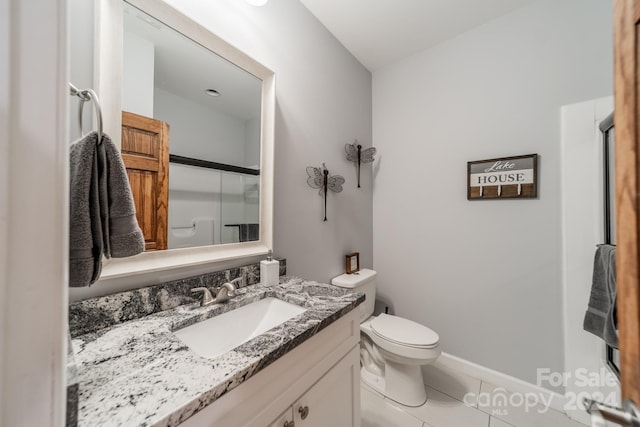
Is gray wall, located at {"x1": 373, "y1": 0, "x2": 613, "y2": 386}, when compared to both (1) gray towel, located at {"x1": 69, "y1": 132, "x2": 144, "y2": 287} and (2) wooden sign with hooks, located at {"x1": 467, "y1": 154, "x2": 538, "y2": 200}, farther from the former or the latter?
(1) gray towel, located at {"x1": 69, "y1": 132, "x2": 144, "y2": 287}

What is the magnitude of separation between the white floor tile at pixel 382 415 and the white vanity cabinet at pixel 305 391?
1.36 ft

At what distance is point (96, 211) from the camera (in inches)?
21.0

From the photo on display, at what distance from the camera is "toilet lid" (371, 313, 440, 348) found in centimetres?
136

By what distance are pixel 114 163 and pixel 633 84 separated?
1.05m

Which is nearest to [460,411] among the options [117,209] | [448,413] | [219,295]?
[448,413]

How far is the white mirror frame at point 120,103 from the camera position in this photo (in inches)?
30.3

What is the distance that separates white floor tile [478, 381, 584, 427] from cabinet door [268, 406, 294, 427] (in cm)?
137

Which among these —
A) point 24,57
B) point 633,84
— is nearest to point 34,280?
point 24,57

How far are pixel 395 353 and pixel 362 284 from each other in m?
0.49

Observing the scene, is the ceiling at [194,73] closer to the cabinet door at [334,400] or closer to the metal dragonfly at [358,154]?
the metal dragonfly at [358,154]

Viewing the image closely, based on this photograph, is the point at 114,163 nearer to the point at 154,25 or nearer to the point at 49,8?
the point at 49,8

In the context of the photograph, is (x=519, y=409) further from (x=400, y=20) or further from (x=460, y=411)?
(x=400, y=20)

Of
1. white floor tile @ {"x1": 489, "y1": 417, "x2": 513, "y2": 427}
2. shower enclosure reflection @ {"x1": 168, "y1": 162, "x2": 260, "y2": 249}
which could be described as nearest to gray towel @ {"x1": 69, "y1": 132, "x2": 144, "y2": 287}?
shower enclosure reflection @ {"x1": 168, "y1": 162, "x2": 260, "y2": 249}

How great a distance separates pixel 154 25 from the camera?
0.90 meters
